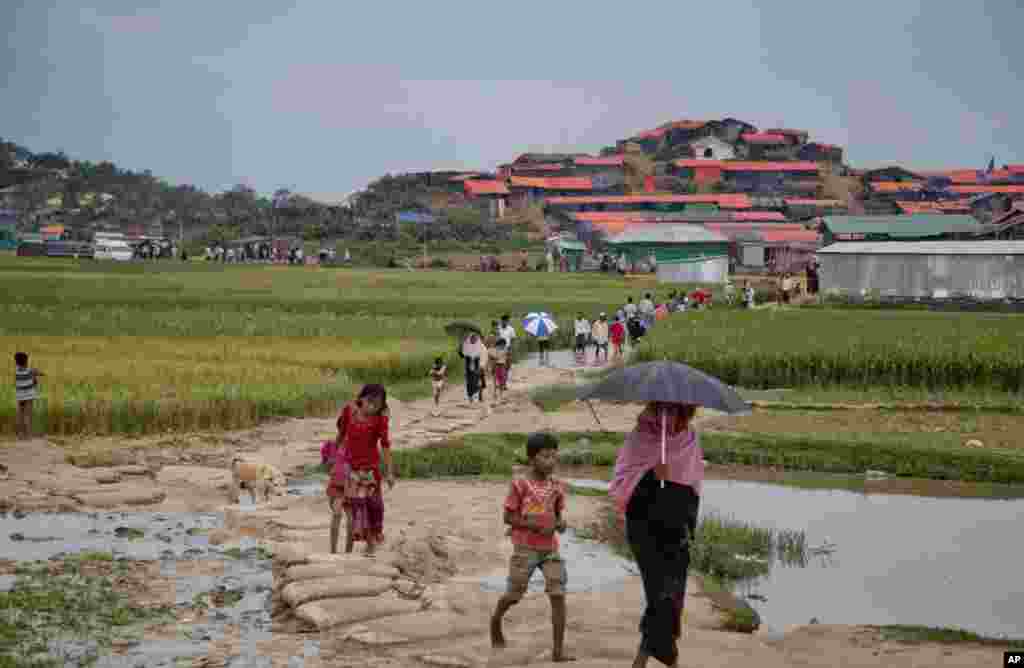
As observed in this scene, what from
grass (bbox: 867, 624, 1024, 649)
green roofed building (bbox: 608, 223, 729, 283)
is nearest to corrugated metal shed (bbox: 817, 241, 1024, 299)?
green roofed building (bbox: 608, 223, 729, 283)

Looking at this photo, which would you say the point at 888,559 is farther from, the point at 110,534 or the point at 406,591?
the point at 110,534

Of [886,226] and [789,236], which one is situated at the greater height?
[886,226]

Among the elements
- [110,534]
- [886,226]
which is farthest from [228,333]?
[886,226]

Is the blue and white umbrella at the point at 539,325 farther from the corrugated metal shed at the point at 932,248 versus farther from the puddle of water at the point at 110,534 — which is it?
the corrugated metal shed at the point at 932,248

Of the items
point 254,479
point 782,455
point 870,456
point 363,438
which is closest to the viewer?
point 363,438

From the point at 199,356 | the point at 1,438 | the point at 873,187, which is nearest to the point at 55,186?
the point at 873,187

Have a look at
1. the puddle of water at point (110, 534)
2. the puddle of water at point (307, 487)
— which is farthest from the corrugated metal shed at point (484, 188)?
the puddle of water at point (110, 534)

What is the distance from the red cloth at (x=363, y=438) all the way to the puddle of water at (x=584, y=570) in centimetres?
133

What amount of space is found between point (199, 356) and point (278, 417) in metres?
6.43

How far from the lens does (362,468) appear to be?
11211 mm

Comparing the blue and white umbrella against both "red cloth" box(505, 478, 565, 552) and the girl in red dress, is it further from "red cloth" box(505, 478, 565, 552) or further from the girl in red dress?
"red cloth" box(505, 478, 565, 552)

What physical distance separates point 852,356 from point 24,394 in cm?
1692

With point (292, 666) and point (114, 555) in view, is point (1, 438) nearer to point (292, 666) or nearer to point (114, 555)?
point (114, 555)

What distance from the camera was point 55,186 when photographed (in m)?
118
